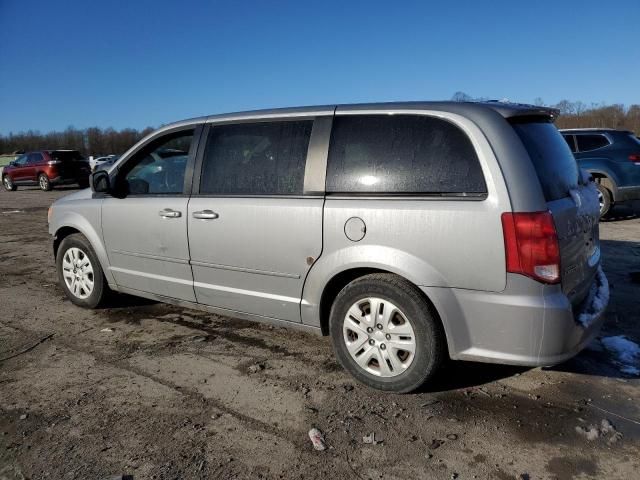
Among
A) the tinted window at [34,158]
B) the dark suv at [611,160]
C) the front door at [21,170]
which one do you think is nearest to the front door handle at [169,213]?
the dark suv at [611,160]

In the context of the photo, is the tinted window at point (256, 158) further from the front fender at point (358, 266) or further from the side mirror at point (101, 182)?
the side mirror at point (101, 182)

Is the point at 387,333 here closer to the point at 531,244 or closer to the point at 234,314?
the point at 531,244

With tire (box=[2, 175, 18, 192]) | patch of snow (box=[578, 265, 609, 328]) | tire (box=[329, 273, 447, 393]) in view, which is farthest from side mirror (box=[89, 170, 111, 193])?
tire (box=[2, 175, 18, 192])

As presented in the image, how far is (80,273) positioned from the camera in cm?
518

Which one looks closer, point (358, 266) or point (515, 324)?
point (515, 324)

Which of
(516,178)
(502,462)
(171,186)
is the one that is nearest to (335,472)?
(502,462)

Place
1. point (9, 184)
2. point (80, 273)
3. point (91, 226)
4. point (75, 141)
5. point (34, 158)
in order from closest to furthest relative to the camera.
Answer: point (91, 226) → point (80, 273) → point (34, 158) → point (9, 184) → point (75, 141)

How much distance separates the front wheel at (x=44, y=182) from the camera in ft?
75.3

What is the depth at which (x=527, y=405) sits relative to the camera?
10.5 feet

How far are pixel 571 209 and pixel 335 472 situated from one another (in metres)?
2.05

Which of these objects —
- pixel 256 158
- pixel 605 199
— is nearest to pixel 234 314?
pixel 256 158

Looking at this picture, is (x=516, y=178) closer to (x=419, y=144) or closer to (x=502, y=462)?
(x=419, y=144)

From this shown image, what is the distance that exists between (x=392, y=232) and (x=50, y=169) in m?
23.2

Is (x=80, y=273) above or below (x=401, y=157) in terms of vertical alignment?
below
